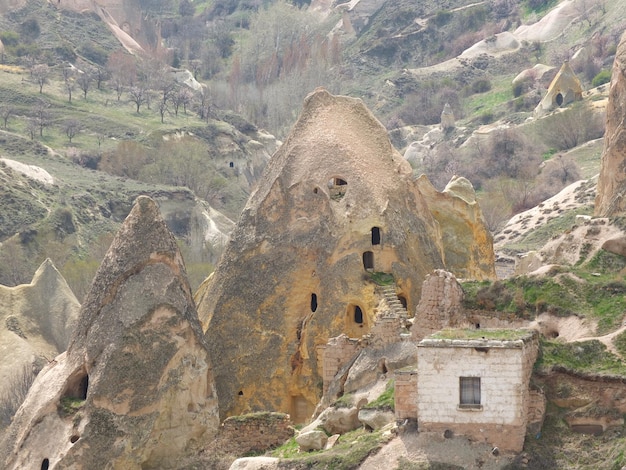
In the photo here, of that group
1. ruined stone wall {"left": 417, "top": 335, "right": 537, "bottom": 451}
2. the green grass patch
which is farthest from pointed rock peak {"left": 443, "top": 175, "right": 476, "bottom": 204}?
ruined stone wall {"left": 417, "top": 335, "right": 537, "bottom": 451}

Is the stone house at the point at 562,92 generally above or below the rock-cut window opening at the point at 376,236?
above

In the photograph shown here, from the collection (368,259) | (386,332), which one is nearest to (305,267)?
(368,259)

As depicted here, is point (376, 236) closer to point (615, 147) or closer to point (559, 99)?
point (615, 147)

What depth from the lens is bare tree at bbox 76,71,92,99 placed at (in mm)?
136375

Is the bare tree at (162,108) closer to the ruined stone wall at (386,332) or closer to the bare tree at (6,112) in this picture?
A: the bare tree at (6,112)

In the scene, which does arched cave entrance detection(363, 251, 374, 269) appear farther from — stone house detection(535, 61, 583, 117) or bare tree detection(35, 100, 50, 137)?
bare tree detection(35, 100, 50, 137)

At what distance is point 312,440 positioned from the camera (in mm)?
39750

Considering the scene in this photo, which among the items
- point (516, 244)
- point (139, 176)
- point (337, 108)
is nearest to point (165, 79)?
point (139, 176)

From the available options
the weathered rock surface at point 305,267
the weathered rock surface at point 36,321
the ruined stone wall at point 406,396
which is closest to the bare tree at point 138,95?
the weathered rock surface at point 36,321

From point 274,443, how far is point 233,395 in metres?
5.82

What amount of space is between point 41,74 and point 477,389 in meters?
103

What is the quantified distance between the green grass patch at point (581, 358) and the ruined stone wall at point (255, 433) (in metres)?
6.45

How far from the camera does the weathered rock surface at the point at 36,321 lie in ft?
203

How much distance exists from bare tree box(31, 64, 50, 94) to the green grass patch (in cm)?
9595
